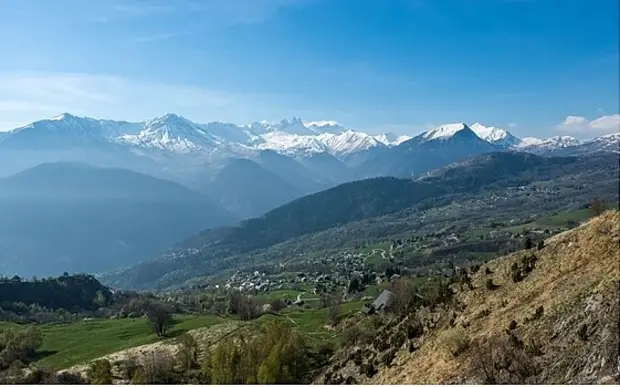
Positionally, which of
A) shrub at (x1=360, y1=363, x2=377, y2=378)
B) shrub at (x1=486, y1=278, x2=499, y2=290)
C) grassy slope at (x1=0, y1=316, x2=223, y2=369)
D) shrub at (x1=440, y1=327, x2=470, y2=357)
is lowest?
grassy slope at (x1=0, y1=316, x2=223, y2=369)

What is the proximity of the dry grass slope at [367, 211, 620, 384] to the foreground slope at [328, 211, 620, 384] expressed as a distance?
0.04 m

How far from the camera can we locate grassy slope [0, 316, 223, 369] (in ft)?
220

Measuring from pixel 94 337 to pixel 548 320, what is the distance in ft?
246

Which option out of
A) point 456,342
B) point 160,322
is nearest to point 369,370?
point 456,342

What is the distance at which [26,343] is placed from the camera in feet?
219

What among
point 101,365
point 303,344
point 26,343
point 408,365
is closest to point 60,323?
point 26,343

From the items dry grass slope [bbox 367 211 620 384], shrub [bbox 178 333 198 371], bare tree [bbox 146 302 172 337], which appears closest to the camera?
dry grass slope [bbox 367 211 620 384]

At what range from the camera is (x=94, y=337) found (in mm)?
81250

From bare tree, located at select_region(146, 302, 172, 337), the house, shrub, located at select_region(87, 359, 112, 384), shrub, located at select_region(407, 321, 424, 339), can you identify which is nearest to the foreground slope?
shrub, located at select_region(407, 321, 424, 339)

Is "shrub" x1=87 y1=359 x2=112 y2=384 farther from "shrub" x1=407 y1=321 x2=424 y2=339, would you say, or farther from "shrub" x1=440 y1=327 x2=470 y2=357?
"shrub" x1=440 y1=327 x2=470 y2=357

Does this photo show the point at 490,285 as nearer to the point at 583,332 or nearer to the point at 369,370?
the point at 369,370

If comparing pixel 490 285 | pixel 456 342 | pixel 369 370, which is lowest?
pixel 369 370

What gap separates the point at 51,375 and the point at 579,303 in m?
38.5

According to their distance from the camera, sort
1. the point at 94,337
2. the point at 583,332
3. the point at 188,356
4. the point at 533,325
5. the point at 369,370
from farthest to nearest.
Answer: the point at 94,337 → the point at 188,356 → the point at 369,370 → the point at 533,325 → the point at 583,332
